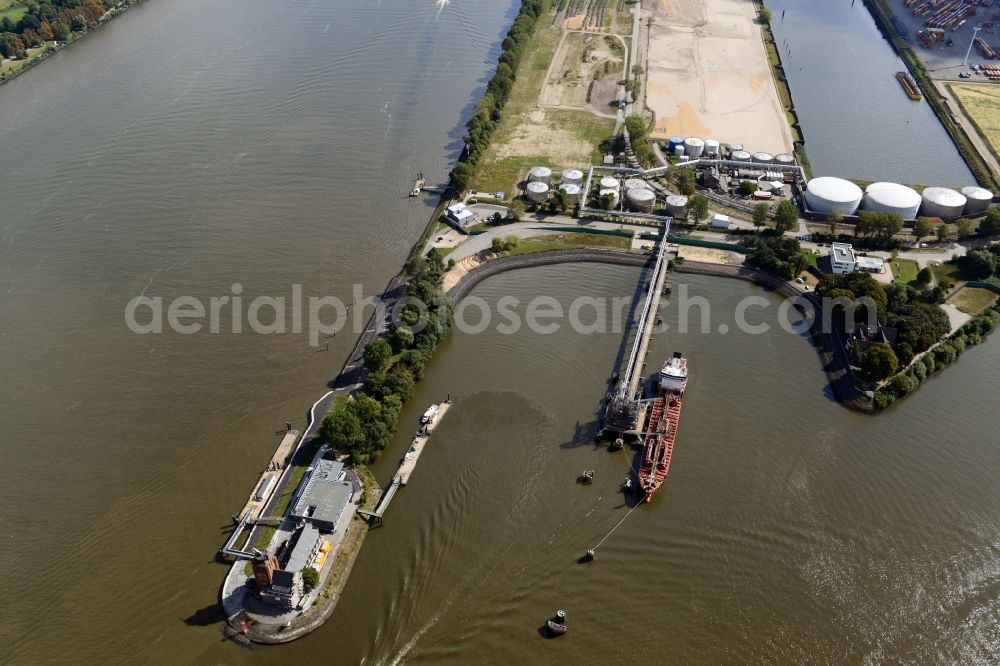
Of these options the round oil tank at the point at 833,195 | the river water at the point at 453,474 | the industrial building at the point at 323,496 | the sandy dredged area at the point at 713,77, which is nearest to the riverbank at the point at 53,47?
the river water at the point at 453,474

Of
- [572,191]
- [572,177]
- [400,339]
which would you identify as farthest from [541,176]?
[400,339]

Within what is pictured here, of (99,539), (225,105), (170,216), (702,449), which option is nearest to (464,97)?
(225,105)

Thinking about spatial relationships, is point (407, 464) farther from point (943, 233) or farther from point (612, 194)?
point (943, 233)

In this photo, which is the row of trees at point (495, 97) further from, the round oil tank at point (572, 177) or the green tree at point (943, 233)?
the green tree at point (943, 233)

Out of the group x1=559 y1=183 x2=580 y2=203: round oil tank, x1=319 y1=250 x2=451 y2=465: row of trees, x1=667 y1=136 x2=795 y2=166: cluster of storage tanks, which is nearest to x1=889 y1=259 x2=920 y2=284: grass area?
x1=667 y1=136 x2=795 y2=166: cluster of storage tanks

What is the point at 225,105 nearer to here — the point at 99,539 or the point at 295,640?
the point at 99,539

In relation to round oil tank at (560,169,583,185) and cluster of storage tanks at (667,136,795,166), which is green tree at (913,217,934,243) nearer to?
cluster of storage tanks at (667,136,795,166)

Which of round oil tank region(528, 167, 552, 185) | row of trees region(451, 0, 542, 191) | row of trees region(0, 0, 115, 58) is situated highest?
row of trees region(0, 0, 115, 58)
